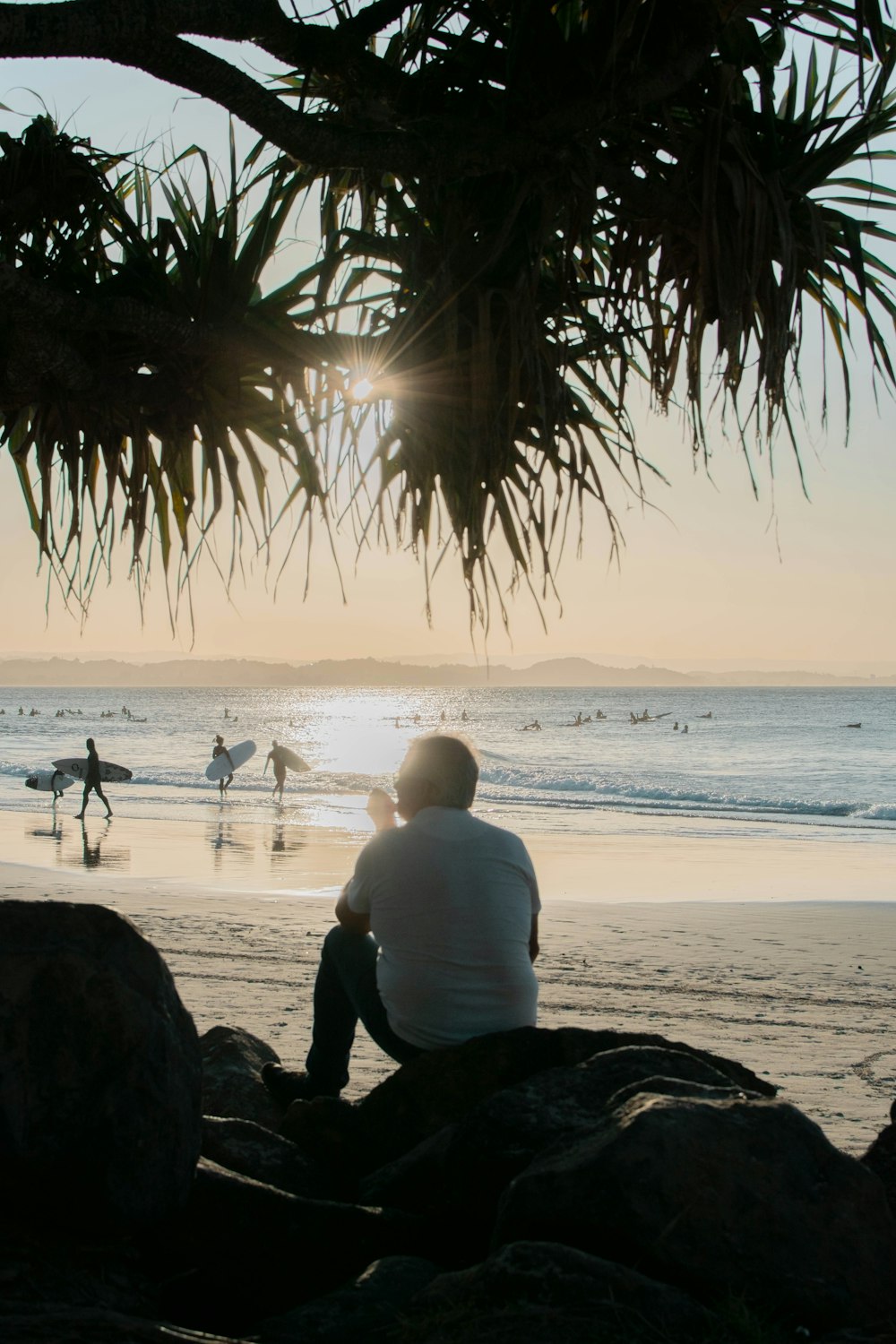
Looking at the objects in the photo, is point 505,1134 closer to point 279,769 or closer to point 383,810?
point 383,810

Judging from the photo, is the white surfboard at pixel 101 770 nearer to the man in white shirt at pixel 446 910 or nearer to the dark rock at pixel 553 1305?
the man in white shirt at pixel 446 910

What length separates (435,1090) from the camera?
132 inches

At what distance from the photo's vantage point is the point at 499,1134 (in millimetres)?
2861

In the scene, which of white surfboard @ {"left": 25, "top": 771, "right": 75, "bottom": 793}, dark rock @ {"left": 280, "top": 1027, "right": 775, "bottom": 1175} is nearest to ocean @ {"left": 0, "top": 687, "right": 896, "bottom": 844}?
white surfboard @ {"left": 25, "top": 771, "right": 75, "bottom": 793}

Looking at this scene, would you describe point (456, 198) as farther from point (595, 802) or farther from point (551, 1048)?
point (595, 802)

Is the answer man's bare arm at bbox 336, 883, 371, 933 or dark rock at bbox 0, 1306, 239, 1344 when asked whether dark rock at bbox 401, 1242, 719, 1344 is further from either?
man's bare arm at bbox 336, 883, 371, 933

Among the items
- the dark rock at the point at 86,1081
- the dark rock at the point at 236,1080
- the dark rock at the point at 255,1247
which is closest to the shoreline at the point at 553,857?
the dark rock at the point at 236,1080

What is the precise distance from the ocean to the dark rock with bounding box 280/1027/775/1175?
6528mm

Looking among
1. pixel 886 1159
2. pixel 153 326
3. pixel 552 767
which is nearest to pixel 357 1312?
pixel 886 1159

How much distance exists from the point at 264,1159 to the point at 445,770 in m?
1.21

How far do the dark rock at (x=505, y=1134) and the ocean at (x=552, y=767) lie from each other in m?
6.91

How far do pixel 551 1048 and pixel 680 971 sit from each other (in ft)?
19.8

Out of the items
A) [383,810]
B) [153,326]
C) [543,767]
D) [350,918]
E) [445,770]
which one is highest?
[153,326]

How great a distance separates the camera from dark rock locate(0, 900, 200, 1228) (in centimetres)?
251
